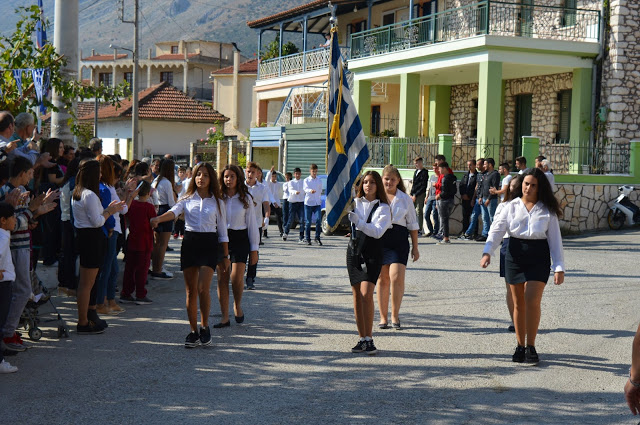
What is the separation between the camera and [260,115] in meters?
Answer: 42.4

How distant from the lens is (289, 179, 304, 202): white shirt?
65.2 feet

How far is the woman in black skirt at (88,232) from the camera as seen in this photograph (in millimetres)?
8828

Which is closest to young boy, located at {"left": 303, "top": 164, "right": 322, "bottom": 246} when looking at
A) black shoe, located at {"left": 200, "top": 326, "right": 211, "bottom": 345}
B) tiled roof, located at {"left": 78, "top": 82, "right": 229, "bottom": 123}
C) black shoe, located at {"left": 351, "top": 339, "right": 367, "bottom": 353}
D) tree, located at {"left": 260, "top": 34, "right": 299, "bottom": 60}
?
black shoe, located at {"left": 200, "top": 326, "right": 211, "bottom": 345}

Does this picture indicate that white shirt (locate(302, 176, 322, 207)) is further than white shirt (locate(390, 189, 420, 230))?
Yes

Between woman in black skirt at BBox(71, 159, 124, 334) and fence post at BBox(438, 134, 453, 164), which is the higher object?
fence post at BBox(438, 134, 453, 164)

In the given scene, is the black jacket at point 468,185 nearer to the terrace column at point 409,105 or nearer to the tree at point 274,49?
the terrace column at point 409,105

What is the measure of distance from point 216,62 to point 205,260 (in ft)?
239

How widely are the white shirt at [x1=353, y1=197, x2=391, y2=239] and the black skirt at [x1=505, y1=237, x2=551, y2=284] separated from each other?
1268 millimetres

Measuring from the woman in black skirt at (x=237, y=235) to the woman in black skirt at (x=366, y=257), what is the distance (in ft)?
5.22

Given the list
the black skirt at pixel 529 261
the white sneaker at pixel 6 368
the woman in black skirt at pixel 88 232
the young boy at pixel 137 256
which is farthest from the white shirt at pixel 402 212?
the white sneaker at pixel 6 368

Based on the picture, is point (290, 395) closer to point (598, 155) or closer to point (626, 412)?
point (626, 412)

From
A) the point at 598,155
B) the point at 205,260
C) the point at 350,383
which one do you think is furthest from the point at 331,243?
the point at 350,383

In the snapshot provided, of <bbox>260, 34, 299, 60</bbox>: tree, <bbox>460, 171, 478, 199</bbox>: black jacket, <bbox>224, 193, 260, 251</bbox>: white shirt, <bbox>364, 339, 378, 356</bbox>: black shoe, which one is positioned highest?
<bbox>260, 34, 299, 60</bbox>: tree

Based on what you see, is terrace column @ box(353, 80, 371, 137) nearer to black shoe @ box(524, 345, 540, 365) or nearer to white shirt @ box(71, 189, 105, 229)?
white shirt @ box(71, 189, 105, 229)
